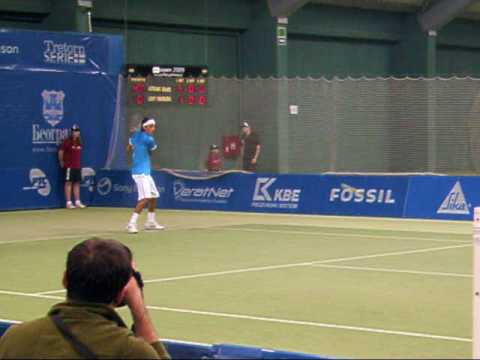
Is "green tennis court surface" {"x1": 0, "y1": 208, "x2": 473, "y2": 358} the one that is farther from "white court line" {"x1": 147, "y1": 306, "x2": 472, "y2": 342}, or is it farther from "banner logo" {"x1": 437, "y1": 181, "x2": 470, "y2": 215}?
"banner logo" {"x1": 437, "y1": 181, "x2": 470, "y2": 215}

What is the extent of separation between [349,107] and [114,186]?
233 inches

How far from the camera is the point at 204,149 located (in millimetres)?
26516

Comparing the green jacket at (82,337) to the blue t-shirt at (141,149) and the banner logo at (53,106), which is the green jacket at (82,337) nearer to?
the blue t-shirt at (141,149)

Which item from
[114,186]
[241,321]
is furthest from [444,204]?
[241,321]

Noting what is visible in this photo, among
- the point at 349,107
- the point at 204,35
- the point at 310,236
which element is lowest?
the point at 310,236

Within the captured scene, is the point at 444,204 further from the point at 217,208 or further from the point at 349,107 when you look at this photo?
the point at 217,208

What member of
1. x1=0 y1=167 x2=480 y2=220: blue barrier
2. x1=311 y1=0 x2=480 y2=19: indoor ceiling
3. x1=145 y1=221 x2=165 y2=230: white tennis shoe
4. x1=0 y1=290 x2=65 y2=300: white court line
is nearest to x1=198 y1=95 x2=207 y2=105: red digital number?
x1=0 y1=167 x2=480 y2=220: blue barrier

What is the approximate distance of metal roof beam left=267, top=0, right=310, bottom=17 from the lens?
35188 millimetres

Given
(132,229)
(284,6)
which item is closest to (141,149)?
(132,229)

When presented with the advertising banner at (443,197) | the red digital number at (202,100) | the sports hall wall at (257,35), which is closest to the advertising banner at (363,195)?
the advertising banner at (443,197)

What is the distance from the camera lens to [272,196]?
24562 mm

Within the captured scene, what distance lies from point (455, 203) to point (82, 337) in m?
18.3

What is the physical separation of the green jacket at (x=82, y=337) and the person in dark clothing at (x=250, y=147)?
21.1m

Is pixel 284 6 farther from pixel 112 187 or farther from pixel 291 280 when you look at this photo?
pixel 291 280
